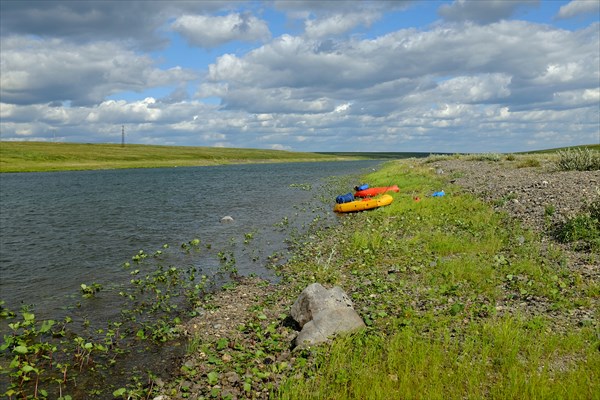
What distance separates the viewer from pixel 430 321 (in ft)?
32.0

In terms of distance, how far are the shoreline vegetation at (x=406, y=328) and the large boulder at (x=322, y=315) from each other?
320mm

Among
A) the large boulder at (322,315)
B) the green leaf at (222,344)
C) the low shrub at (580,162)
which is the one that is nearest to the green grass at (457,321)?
the large boulder at (322,315)

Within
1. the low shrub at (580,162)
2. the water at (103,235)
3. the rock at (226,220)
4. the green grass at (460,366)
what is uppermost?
the low shrub at (580,162)

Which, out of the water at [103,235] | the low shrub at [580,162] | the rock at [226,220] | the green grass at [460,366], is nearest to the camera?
the green grass at [460,366]

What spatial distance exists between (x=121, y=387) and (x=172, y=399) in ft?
5.04

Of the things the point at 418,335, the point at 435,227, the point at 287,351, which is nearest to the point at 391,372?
the point at 418,335

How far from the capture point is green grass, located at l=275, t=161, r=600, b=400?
7152 millimetres

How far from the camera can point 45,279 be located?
53.4 ft

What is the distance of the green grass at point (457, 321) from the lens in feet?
23.5

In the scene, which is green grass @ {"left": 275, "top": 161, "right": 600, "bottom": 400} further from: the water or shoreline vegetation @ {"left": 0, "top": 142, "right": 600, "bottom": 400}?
the water

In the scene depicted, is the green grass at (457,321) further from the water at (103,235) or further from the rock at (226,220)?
the rock at (226,220)

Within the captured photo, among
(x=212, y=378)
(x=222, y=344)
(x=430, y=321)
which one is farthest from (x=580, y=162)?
(x=212, y=378)

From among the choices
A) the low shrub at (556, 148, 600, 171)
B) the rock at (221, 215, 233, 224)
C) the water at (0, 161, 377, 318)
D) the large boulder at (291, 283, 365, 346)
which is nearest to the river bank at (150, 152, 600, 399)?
the large boulder at (291, 283, 365, 346)

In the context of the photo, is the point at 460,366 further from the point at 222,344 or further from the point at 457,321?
the point at 222,344
